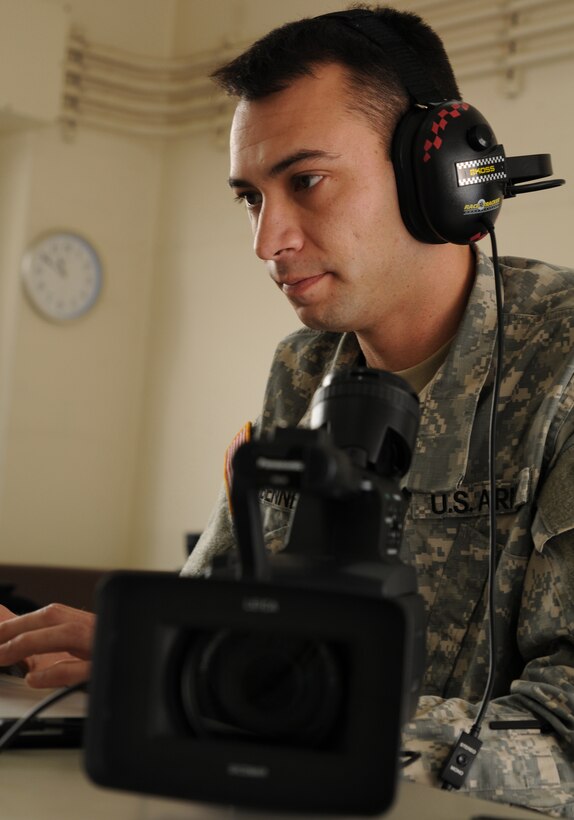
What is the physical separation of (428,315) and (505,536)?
35cm

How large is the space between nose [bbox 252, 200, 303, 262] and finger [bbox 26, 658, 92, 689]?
63 cm

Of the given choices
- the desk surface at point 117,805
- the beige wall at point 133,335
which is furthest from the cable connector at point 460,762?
the beige wall at point 133,335

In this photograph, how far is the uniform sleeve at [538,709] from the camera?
0.96 m

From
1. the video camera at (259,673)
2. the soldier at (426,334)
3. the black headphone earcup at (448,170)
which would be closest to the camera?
the video camera at (259,673)

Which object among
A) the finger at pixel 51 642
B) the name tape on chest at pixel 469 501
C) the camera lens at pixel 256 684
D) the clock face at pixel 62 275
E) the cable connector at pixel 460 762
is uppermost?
the clock face at pixel 62 275

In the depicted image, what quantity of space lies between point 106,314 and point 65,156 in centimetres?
71

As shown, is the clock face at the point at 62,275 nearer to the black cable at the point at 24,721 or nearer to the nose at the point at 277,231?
the nose at the point at 277,231

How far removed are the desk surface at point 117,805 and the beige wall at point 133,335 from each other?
3.69 m

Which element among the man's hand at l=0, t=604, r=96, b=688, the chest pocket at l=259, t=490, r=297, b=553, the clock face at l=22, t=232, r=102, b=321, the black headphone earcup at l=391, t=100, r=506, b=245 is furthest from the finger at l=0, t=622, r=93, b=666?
the clock face at l=22, t=232, r=102, b=321

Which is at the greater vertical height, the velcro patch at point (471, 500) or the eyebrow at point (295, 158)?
the eyebrow at point (295, 158)

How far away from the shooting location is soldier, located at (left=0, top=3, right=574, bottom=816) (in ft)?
3.92

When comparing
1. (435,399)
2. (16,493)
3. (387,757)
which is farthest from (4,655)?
(16,493)

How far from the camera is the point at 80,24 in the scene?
4758 mm

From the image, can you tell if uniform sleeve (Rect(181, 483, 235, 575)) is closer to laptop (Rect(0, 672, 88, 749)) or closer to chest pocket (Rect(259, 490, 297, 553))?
chest pocket (Rect(259, 490, 297, 553))
